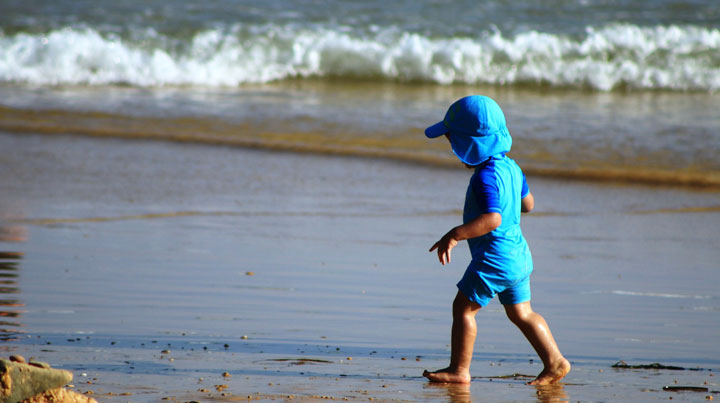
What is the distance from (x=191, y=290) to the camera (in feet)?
14.2

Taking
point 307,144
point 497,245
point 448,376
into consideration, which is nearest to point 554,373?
point 448,376

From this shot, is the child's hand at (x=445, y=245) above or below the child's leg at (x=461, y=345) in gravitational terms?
above

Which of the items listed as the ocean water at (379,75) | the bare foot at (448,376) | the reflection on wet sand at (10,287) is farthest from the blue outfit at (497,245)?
the ocean water at (379,75)

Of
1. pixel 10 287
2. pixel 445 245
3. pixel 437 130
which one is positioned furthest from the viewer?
pixel 10 287

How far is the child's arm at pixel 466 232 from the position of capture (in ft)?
10.5

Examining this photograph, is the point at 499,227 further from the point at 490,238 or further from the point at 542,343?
the point at 542,343

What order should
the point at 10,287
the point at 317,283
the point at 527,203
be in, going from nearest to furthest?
the point at 527,203
the point at 10,287
the point at 317,283

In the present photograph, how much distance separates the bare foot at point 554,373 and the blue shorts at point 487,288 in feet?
0.92

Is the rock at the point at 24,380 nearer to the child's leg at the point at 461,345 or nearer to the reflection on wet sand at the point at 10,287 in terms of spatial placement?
the reflection on wet sand at the point at 10,287

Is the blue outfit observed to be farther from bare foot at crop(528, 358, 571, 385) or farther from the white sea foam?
the white sea foam

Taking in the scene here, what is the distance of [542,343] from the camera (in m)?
3.31

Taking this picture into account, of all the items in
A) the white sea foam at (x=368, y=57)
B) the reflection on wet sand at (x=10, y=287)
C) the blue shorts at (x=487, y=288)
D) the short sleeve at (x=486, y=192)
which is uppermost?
the white sea foam at (x=368, y=57)

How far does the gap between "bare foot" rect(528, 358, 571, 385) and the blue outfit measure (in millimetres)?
283

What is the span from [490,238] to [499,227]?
2.1 inches
